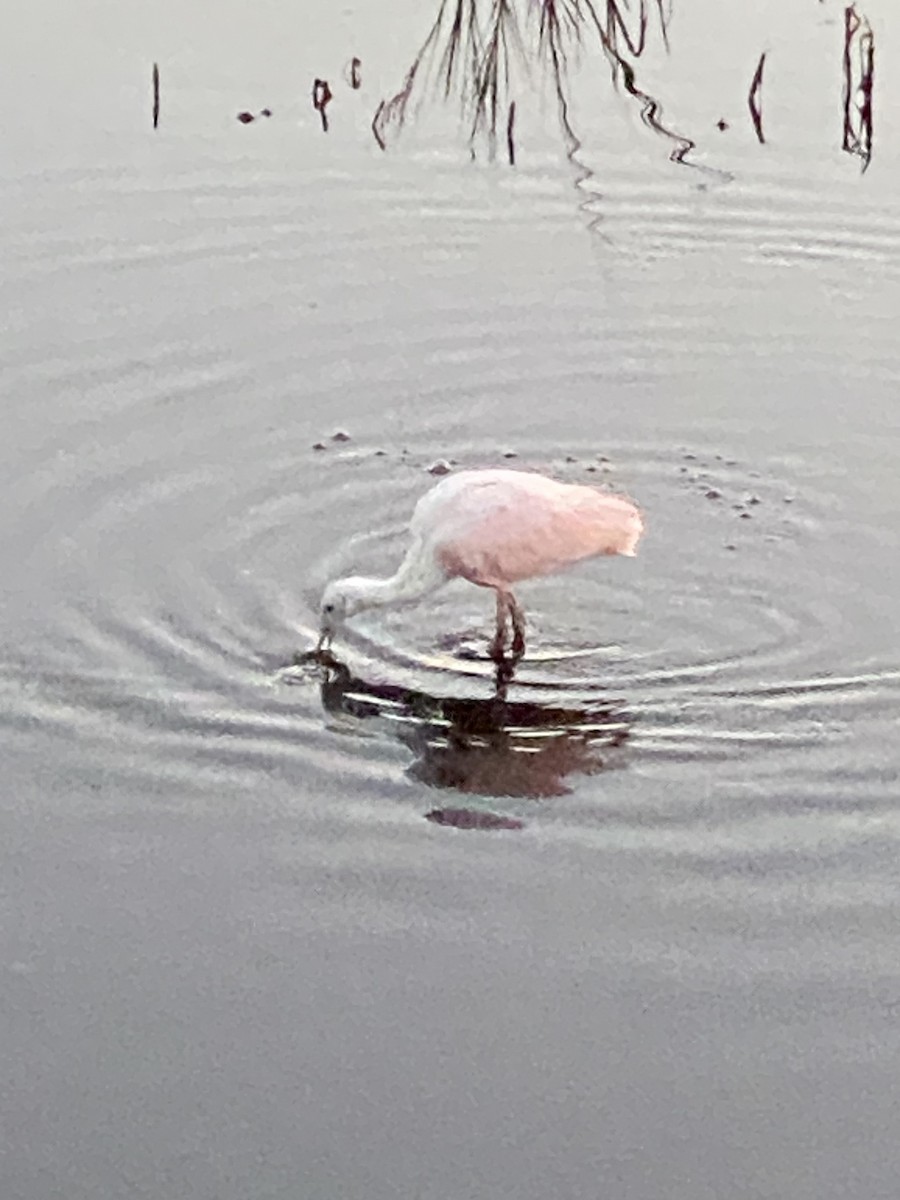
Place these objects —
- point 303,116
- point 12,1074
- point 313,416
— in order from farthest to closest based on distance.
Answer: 1. point 303,116
2. point 313,416
3. point 12,1074

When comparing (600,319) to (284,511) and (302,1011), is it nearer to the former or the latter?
(284,511)

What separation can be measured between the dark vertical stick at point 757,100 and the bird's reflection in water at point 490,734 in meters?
3.26

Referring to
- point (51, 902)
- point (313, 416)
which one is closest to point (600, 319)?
point (313, 416)

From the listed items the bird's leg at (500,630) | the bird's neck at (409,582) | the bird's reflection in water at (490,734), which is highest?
the bird's neck at (409,582)

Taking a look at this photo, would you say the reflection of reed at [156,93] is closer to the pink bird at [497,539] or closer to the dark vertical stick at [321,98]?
the dark vertical stick at [321,98]

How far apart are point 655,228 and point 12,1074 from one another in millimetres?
3941

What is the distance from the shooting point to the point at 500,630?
4895 mm

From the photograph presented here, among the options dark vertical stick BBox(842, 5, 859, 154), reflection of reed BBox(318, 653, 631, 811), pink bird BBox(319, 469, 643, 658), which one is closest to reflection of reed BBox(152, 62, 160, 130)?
dark vertical stick BBox(842, 5, 859, 154)

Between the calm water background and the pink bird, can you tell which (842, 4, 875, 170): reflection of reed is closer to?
the calm water background

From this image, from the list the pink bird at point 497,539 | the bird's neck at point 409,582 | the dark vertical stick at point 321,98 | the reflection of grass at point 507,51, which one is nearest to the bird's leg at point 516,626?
the pink bird at point 497,539

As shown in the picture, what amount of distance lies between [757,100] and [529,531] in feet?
11.0

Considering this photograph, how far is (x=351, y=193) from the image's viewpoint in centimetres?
706

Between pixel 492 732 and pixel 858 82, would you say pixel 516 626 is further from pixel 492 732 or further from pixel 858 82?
pixel 858 82

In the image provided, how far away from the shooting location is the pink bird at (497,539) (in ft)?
15.6
